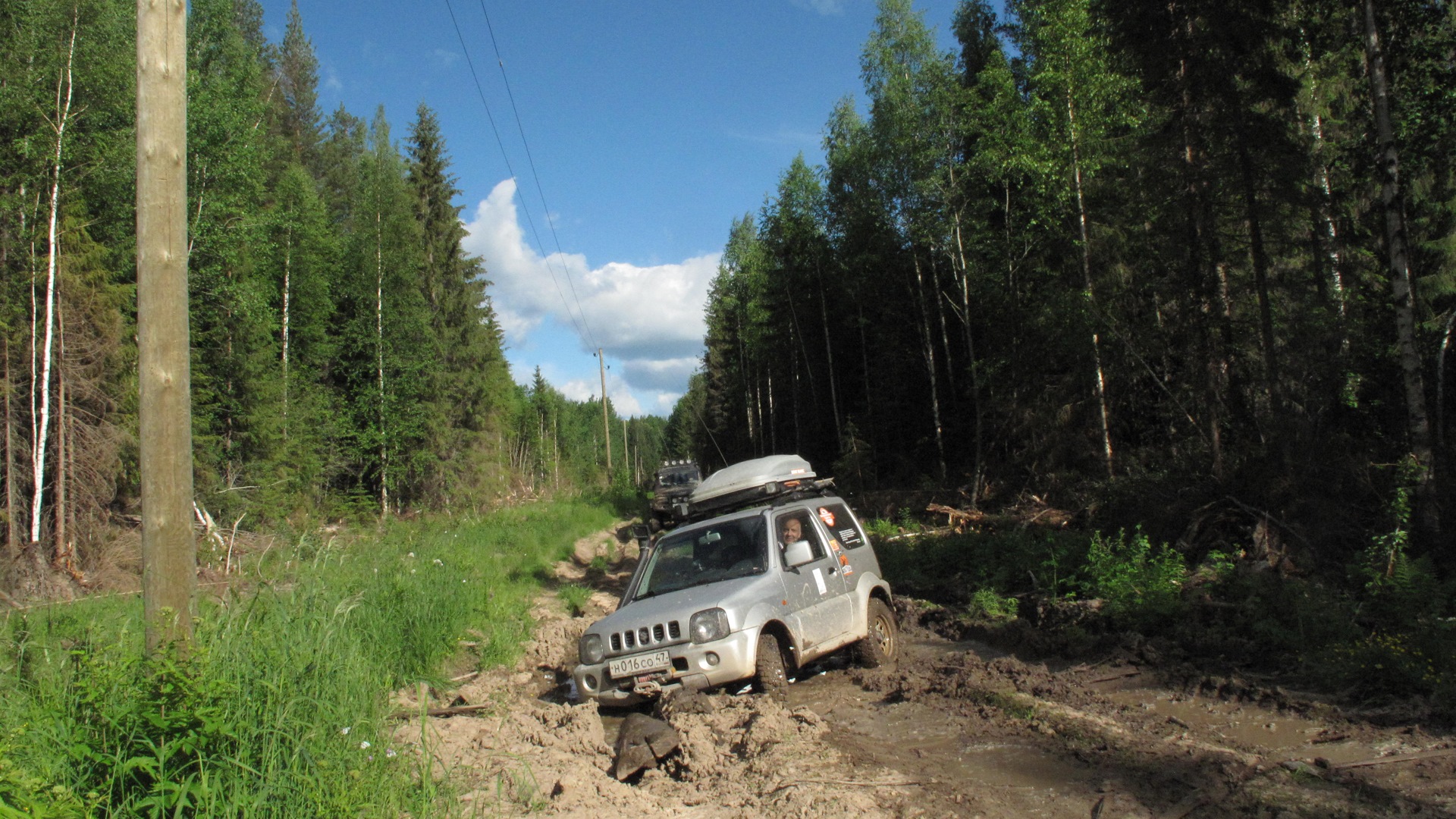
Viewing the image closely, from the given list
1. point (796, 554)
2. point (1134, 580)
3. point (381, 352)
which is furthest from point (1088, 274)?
point (381, 352)

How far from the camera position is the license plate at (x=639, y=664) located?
711cm

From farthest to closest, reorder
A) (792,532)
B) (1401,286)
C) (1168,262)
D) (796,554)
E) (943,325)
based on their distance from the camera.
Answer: (943,325) < (1168,262) < (1401,286) < (792,532) < (796,554)

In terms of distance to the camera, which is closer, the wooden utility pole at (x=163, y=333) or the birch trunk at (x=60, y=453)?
the wooden utility pole at (x=163, y=333)

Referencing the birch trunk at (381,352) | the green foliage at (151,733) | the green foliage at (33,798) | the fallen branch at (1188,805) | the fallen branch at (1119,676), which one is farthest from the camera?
the birch trunk at (381,352)

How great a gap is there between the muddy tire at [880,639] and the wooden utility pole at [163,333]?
5966 millimetres

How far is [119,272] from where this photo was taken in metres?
16.9

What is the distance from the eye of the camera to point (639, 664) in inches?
282

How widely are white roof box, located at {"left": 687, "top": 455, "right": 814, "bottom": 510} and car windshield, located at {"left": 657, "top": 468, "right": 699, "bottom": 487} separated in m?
22.0

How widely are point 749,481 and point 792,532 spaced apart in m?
1.10

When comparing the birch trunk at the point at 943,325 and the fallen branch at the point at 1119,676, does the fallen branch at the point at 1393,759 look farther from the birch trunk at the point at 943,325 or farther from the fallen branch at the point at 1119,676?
the birch trunk at the point at 943,325

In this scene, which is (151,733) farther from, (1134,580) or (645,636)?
(1134,580)

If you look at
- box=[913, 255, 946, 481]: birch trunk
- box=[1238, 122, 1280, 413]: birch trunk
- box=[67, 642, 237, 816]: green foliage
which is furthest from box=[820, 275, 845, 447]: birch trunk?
box=[67, 642, 237, 816]: green foliage

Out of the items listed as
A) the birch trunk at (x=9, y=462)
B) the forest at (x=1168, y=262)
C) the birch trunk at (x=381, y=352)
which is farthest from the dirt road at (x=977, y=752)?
the birch trunk at (x=381, y=352)

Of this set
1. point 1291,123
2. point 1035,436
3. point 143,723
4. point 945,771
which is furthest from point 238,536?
point 1291,123
